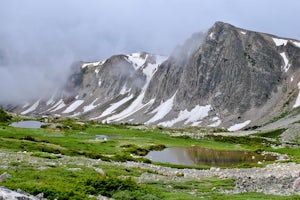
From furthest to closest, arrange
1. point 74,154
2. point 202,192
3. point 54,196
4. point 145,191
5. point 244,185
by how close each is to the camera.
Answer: point 74,154 → point 244,185 → point 202,192 → point 145,191 → point 54,196

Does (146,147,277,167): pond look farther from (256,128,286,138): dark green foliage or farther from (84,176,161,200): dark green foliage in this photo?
(256,128,286,138): dark green foliage

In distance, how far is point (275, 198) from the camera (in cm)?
2744

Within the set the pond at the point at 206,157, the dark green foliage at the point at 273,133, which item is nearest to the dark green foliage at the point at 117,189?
the pond at the point at 206,157

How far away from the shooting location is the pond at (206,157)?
71.7 meters

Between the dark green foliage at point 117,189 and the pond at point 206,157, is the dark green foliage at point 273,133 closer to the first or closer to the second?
the pond at point 206,157

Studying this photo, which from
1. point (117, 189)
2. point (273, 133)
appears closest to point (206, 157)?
point (117, 189)

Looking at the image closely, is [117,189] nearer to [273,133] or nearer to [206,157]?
[206,157]

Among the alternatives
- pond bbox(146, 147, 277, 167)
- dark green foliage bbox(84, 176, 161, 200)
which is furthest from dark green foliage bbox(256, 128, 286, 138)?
dark green foliage bbox(84, 176, 161, 200)

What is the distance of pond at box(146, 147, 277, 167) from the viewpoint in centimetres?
7169

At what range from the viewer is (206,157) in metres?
80.9

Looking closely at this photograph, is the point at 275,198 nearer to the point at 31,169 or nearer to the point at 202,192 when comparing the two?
the point at 202,192

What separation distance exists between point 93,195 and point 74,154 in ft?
113

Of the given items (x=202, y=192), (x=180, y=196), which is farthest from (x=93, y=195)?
(x=202, y=192)

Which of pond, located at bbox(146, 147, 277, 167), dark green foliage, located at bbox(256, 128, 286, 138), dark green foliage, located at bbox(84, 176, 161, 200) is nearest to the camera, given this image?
dark green foliage, located at bbox(84, 176, 161, 200)
